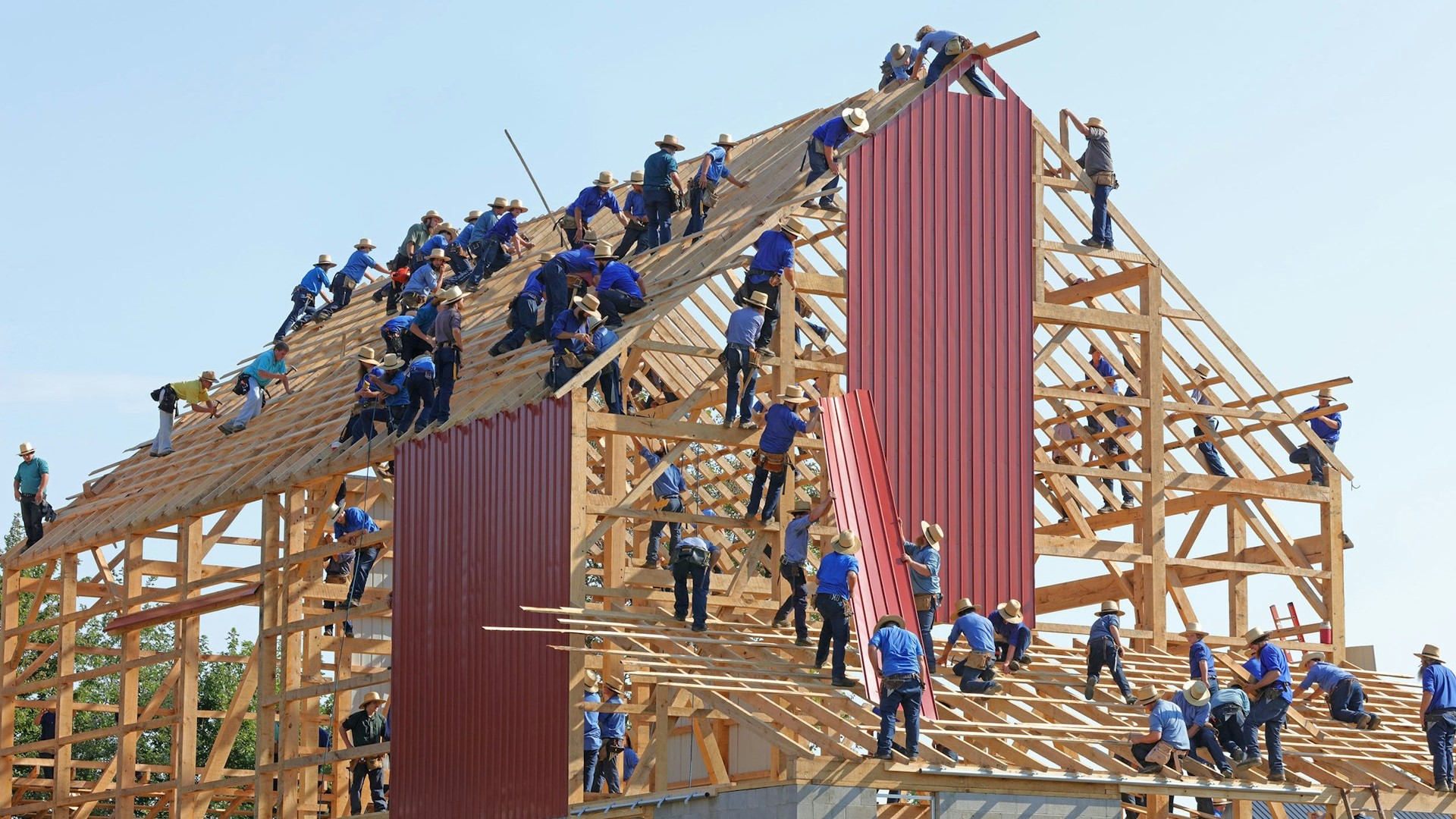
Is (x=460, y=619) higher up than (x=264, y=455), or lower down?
lower down

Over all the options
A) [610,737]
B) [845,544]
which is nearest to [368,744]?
[610,737]

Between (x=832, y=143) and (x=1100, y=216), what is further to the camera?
(x=1100, y=216)

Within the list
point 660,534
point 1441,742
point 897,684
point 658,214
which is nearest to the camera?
point 897,684

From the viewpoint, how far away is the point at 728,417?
22.8m

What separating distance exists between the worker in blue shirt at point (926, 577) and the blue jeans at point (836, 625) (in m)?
1.37

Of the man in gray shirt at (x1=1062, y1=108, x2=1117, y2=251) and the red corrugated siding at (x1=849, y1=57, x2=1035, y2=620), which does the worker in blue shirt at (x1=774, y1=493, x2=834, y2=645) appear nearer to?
the red corrugated siding at (x1=849, y1=57, x2=1035, y2=620)

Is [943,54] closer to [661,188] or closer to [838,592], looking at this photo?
[661,188]

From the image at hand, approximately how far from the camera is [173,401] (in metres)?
31.8

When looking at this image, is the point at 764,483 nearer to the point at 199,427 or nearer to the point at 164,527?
the point at 164,527

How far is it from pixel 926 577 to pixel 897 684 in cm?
334

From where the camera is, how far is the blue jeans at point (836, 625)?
2019cm

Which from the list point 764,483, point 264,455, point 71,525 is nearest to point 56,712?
point 71,525

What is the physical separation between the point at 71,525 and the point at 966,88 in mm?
14712

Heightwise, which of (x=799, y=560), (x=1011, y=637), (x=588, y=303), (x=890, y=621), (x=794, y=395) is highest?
(x=588, y=303)
